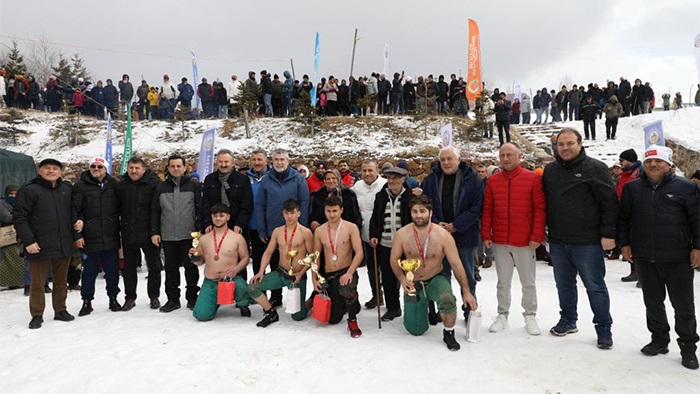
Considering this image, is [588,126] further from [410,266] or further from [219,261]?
[219,261]

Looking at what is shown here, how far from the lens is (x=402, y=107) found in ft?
63.2

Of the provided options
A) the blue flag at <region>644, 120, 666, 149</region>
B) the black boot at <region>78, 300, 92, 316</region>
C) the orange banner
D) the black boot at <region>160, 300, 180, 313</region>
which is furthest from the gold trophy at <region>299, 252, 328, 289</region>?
the orange banner

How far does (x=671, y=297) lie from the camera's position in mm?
3645

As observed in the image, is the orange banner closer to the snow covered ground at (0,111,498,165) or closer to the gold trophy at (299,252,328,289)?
the snow covered ground at (0,111,498,165)

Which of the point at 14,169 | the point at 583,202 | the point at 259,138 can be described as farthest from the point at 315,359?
the point at 259,138

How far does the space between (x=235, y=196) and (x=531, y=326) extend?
3753mm

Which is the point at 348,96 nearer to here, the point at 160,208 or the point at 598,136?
the point at 598,136

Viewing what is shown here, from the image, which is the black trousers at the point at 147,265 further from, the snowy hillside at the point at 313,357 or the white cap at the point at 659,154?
the white cap at the point at 659,154

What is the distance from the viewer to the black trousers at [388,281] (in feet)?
16.7

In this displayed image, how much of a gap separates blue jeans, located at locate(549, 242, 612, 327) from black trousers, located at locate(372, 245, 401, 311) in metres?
1.77

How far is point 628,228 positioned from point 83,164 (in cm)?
1744

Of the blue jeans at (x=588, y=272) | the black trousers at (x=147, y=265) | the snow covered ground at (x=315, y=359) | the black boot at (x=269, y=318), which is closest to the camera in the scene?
the snow covered ground at (x=315, y=359)

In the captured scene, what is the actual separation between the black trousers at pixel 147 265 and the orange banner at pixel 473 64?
1330 cm

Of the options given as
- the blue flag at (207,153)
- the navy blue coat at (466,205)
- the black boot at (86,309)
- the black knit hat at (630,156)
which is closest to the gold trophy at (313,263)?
the navy blue coat at (466,205)
